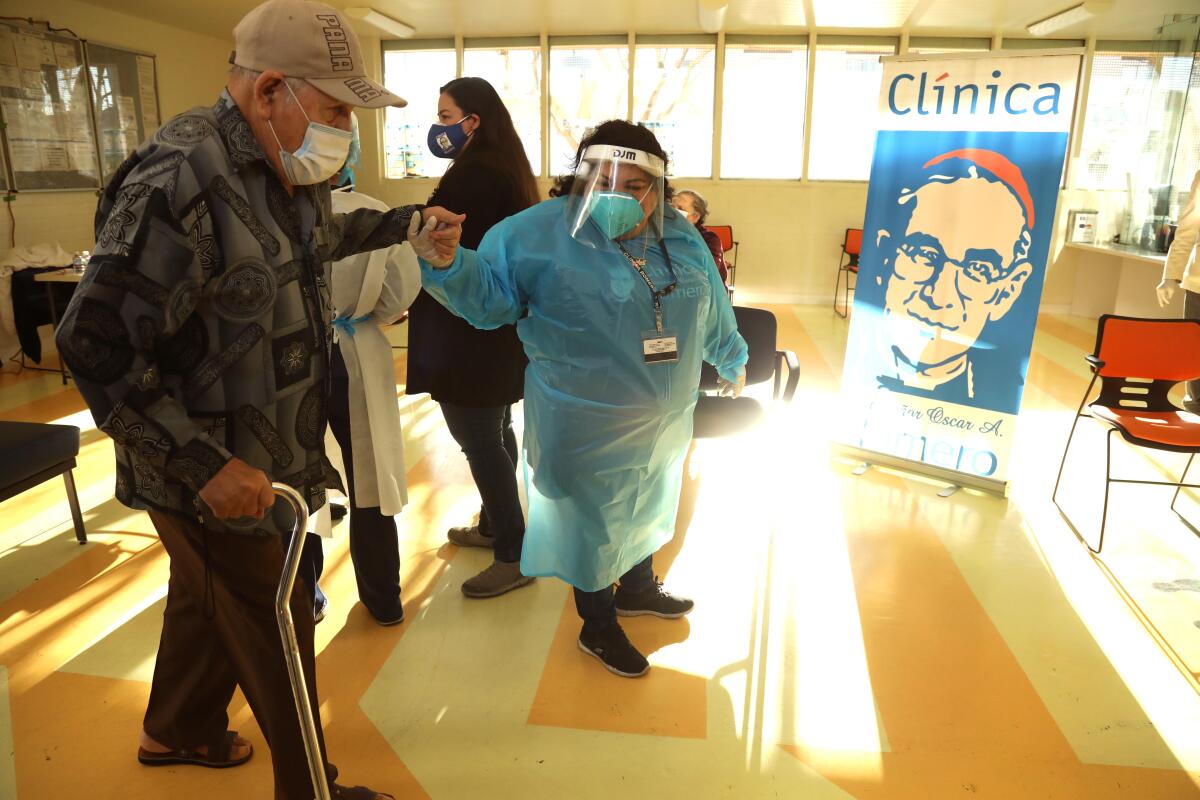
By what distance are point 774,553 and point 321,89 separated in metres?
2.23

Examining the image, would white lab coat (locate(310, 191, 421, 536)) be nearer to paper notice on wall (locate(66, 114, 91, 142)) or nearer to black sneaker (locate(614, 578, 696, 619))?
black sneaker (locate(614, 578, 696, 619))

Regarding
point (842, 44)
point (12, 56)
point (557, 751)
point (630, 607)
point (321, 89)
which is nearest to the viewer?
point (321, 89)

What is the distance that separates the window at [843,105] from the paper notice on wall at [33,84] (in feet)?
22.7

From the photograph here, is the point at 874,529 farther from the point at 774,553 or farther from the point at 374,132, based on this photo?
the point at 374,132

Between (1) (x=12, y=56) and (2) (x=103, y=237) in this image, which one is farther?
(1) (x=12, y=56)

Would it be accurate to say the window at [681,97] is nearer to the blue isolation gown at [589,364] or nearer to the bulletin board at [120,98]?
the bulletin board at [120,98]

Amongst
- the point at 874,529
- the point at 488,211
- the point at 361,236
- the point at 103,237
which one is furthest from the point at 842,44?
the point at 103,237

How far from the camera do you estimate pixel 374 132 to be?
882cm

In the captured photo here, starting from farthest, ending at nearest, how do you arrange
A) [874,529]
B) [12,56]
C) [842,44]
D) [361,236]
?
1. [842,44]
2. [12,56]
3. [874,529]
4. [361,236]

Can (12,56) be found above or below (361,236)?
above

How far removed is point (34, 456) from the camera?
8.30ft

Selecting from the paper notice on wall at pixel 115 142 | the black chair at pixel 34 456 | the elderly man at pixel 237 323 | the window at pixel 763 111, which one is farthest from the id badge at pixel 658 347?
the window at pixel 763 111

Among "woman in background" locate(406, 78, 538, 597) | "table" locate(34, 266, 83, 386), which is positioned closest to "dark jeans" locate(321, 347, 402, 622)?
"woman in background" locate(406, 78, 538, 597)

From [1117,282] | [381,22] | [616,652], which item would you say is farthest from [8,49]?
[1117,282]
